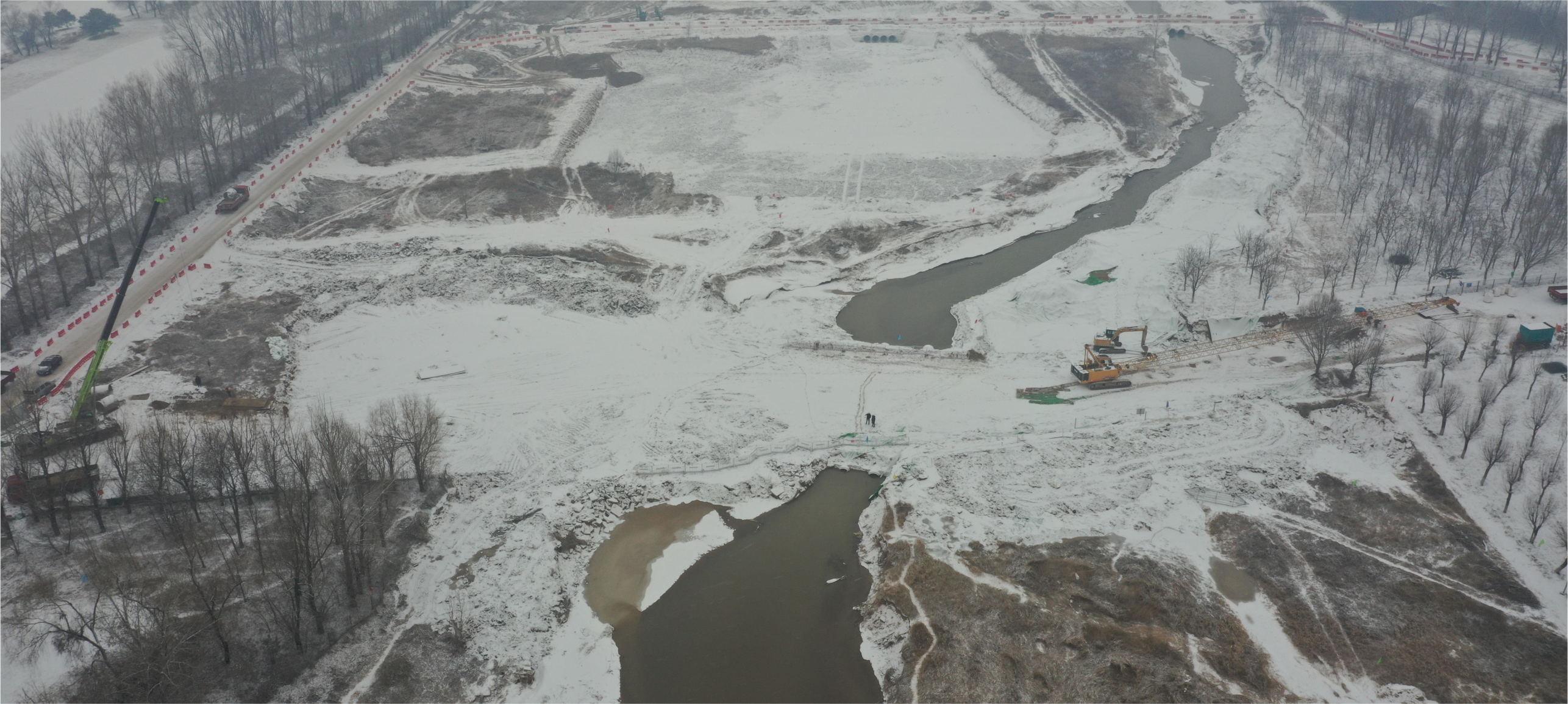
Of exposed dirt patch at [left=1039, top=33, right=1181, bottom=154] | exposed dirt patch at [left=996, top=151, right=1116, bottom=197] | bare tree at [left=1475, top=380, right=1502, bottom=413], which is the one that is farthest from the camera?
exposed dirt patch at [left=1039, top=33, right=1181, bottom=154]

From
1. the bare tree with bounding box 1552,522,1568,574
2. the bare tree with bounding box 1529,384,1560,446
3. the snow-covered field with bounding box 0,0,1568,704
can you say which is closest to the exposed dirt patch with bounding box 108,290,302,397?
the snow-covered field with bounding box 0,0,1568,704

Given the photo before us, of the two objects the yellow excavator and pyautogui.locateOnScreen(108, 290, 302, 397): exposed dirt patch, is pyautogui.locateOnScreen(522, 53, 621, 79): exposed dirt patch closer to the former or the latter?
pyautogui.locateOnScreen(108, 290, 302, 397): exposed dirt patch

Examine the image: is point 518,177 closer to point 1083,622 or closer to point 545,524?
point 545,524

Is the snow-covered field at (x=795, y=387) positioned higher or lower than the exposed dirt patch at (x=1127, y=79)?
lower

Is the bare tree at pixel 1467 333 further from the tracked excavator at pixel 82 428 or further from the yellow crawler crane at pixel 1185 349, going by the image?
the tracked excavator at pixel 82 428

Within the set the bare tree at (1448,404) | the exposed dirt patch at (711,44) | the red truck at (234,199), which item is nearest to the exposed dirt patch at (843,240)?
the bare tree at (1448,404)

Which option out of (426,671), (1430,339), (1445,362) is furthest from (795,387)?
(1430,339)

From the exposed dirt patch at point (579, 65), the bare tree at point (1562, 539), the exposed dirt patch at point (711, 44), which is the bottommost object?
the bare tree at point (1562, 539)
